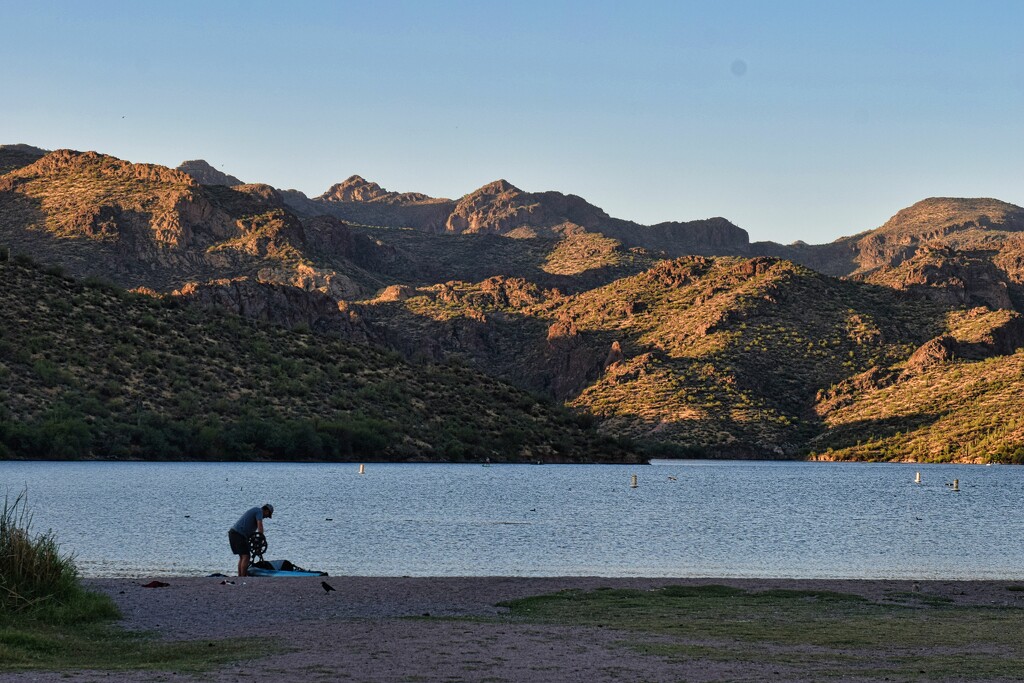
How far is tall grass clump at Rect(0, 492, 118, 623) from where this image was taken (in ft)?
71.8

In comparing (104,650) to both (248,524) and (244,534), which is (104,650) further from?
(248,524)

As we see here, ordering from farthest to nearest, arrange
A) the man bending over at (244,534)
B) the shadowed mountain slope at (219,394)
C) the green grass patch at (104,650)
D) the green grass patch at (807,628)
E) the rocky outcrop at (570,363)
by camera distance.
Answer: the rocky outcrop at (570,363) → the shadowed mountain slope at (219,394) → the man bending over at (244,534) → the green grass patch at (807,628) → the green grass patch at (104,650)

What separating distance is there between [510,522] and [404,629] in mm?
31840

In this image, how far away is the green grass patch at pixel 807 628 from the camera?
1816cm

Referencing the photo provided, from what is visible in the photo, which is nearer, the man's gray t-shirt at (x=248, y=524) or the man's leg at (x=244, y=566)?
the man's leg at (x=244, y=566)

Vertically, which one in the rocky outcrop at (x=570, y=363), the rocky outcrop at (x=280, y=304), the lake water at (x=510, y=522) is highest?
the rocky outcrop at (x=280, y=304)

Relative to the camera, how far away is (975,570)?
124 feet

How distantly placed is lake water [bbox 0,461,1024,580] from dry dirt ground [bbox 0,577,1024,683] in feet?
16.2

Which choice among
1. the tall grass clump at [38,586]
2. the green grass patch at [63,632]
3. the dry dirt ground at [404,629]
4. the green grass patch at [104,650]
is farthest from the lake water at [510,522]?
the green grass patch at [104,650]

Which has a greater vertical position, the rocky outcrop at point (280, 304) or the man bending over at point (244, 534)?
the rocky outcrop at point (280, 304)

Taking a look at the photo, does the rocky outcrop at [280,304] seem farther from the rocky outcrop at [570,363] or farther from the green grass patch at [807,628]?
the green grass patch at [807,628]

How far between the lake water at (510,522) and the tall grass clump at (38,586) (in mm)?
8367

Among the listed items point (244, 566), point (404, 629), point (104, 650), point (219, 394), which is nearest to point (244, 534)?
point (244, 566)

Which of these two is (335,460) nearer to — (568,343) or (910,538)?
(910,538)
